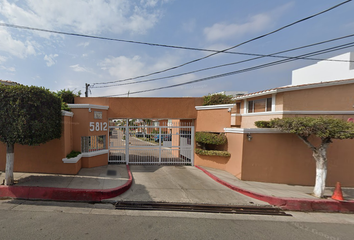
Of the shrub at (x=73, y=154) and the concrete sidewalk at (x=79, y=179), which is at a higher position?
the shrub at (x=73, y=154)

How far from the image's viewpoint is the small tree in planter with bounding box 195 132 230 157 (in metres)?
8.10

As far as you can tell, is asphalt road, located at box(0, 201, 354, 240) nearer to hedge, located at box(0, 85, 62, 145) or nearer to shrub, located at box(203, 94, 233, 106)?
hedge, located at box(0, 85, 62, 145)

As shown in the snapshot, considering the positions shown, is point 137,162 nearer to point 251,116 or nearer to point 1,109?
point 1,109

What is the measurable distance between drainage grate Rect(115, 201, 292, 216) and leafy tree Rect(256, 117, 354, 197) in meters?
2.18

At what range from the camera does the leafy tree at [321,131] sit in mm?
5070

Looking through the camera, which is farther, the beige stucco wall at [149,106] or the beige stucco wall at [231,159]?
the beige stucco wall at [149,106]

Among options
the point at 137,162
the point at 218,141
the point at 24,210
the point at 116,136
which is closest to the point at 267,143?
the point at 218,141

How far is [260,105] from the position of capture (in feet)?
30.3

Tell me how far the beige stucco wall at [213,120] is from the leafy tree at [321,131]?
275 centimetres

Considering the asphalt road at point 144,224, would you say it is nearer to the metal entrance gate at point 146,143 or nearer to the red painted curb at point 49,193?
the red painted curb at point 49,193

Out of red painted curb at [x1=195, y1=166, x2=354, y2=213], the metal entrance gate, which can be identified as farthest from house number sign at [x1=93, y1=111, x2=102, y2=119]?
red painted curb at [x1=195, y1=166, x2=354, y2=213]

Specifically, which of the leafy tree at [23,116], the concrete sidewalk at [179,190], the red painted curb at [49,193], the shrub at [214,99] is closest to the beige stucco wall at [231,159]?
the concrete sidewalk at [179,190]

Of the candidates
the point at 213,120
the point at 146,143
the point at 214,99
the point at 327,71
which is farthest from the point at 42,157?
the point at 327,71

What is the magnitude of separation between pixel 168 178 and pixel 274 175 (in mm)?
4479
